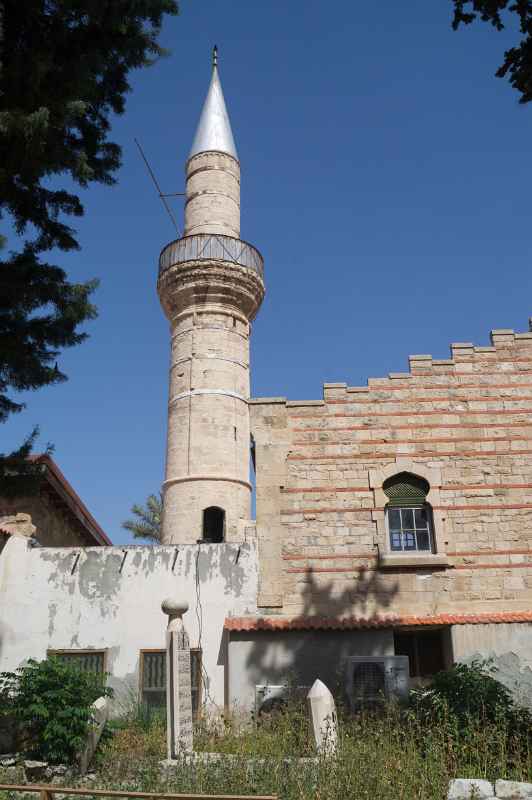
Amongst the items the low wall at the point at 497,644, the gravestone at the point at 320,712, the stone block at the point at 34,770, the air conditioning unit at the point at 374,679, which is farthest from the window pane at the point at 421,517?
the stone block at the point at 34,770

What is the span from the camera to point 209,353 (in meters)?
19.0

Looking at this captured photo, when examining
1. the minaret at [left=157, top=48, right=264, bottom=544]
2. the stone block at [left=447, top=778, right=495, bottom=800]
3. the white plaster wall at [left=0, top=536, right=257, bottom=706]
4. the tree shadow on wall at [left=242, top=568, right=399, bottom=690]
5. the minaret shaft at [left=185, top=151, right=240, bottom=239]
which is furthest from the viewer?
the minaret shaft at [left=185, top=151, right=240, bottom=239]

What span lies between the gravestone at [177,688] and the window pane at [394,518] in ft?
17.3

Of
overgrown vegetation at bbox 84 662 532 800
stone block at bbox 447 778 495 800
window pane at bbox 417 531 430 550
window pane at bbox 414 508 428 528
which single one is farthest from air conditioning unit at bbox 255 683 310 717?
stone block at bbox 447 778 495 800

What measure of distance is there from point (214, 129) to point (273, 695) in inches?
690

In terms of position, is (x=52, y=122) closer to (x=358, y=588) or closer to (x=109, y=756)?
(x=109, y=756)

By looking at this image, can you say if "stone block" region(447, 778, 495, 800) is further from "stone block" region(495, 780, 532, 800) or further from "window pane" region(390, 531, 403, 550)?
"window pane" region(390, 531, 403, 550)

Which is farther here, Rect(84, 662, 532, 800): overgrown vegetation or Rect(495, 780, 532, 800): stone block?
Rect(84, 662, 532, 800): overgrown vegetation

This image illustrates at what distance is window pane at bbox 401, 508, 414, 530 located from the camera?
14.1 metres

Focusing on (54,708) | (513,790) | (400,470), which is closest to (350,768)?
(513,790)

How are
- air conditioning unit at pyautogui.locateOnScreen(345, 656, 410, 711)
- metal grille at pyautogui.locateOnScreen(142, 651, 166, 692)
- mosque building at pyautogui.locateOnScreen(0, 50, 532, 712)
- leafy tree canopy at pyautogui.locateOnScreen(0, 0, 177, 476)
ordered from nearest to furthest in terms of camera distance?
1. leafy tree canopy at pyautogui.locateOnScreen(0, 0, 177, 476)
2. air conditioning unit at pyautogui.locateOnScreen(345, 656, 410, 711)
3. mosque building at pyautogui.locateOnScreen(0, 50, 532, 712)
4. metal grille at pyautogui.locateOnScreen(142, 651, 166, 692)

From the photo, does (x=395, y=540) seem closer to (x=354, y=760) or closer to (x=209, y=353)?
(x=354, y=760)

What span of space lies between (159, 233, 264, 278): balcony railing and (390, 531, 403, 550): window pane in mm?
9436

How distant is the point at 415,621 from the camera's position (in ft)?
42.7
